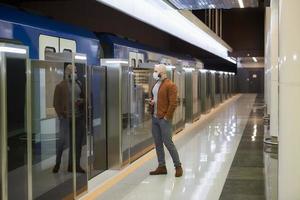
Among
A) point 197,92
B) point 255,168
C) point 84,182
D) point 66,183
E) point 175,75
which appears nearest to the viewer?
point 66,183

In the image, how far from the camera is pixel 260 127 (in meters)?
15.0

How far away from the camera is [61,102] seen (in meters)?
5.63

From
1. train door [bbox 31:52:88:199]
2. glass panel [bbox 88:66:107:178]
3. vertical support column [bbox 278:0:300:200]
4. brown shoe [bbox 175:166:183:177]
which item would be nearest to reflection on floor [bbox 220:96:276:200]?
brown shoe [bbox 175:166:183:177]

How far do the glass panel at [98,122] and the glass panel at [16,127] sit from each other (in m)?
3.25

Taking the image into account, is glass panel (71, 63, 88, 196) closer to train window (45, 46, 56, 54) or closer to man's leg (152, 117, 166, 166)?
train window (45, 46, 56, 54)

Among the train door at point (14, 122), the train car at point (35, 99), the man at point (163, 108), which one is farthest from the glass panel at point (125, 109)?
the train door at point (14, 122)

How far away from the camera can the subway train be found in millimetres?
4531

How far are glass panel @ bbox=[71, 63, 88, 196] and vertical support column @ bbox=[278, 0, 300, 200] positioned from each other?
2455mm

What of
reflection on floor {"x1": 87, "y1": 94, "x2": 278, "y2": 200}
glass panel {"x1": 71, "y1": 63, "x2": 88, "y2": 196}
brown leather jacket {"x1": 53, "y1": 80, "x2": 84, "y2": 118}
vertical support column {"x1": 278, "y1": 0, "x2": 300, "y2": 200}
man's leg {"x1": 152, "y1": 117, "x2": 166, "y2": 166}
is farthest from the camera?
man's leg {"x1": 152, "y1": 117, "x2": 166, "y2": 166}

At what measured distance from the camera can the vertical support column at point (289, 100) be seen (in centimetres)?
502

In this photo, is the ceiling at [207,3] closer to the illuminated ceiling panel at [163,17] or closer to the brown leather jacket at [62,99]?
the illuminated ceiling panel at [163,17]

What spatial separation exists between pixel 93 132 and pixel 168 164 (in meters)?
1.48

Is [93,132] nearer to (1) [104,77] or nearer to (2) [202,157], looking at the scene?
(1) [104,77]

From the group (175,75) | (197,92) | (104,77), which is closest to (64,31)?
(104,77)
